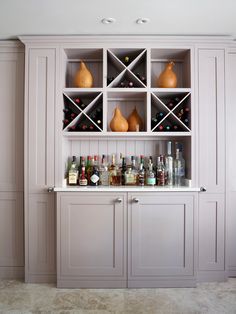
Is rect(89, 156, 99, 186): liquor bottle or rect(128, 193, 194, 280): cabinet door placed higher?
rect(89, 156, 99, 186): liquor bottle

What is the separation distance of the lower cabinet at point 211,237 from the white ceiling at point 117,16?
148 cm

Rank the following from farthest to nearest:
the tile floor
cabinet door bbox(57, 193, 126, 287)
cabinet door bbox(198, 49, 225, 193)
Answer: cabinet door bbox(198, 49, 225, 193) < cabinet door bbox(57, 193, 126, 287) < the tile floor

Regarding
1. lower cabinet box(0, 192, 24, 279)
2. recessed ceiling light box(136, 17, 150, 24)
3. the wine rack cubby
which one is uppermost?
recessed ceiling light box(136, 17, 150, 24)

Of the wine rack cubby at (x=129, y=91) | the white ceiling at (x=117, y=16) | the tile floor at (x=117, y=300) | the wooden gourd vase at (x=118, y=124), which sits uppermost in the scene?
the white ceiling at (x=117, y=16)

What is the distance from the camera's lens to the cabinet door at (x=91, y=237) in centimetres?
223

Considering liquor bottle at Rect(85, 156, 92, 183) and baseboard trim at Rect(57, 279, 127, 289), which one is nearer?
baseboard trim at Rect(57, 279, 127, 289)

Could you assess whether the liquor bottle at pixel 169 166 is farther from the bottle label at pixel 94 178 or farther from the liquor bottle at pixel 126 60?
the liquor bottle at pixel 126 60

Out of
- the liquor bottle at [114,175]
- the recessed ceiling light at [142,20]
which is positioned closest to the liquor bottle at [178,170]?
the liquor bottle at [114,175]

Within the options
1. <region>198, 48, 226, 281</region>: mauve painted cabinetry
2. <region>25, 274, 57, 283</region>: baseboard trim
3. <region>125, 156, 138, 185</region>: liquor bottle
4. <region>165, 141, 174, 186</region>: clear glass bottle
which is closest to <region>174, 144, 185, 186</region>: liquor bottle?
<region>165, 141, 174, 186</region>: clear glass bottle

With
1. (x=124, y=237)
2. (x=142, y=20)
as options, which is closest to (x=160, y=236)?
(x=124, y=237)

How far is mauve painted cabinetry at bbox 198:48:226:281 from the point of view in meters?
2.33

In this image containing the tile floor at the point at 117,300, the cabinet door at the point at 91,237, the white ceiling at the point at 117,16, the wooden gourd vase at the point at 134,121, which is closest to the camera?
the white ceiling at the point at 117,16

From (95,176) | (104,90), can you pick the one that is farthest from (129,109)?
(95,176)

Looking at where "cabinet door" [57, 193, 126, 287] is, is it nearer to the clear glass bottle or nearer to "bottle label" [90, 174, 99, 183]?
"bottle label" [90, 174, 99, 183]
